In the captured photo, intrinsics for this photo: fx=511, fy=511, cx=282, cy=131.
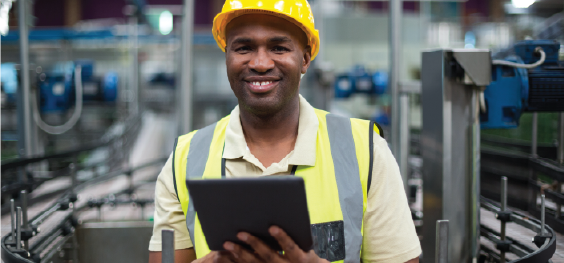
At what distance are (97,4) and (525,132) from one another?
1558 centimetres

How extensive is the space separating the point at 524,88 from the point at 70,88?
448 cm

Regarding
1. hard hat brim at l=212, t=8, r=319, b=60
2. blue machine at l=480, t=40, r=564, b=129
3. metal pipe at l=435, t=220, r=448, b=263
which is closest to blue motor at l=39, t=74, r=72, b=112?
hard hat brim at l=212, t=8, r=319, b=60

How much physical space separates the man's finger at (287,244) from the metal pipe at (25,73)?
398 cm

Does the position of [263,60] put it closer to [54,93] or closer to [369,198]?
[369,198]

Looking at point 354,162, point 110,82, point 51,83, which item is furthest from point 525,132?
point 354,162

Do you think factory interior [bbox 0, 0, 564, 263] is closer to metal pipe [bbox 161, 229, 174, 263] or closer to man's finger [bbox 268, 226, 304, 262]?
man's finger [bbox 268, 226, 304, 262]

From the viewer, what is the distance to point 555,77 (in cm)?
216

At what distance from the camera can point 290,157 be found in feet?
4.57

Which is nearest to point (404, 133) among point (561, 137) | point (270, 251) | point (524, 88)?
point (561, 137)

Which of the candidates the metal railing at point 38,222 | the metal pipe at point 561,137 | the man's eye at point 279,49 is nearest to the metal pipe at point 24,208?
the metal railing at point 38,222

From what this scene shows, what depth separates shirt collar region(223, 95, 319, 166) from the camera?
1.38 meters

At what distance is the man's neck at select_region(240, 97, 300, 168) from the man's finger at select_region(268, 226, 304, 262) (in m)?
0.40

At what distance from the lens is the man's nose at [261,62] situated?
1.31 m

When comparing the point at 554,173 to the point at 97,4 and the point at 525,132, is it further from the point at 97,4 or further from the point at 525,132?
the point at 97,4
